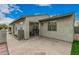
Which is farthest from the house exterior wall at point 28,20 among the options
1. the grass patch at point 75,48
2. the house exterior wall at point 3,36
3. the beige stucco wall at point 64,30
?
the grass patch at point 75,48

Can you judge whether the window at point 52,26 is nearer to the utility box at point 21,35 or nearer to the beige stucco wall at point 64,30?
the beige stucco wall at point 64,30

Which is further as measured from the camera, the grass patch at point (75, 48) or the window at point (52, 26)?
the window at point (52, 26)

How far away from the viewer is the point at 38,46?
12.3 feet

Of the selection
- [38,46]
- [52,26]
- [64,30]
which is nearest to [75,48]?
[64,30]

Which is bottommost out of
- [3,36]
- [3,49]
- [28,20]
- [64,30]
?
[3,49]

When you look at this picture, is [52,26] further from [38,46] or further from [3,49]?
[3,49]

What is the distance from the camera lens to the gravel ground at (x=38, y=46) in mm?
3678

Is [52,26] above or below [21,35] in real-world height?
above

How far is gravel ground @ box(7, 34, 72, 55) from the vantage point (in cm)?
368

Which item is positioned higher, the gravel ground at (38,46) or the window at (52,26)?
the window at (52,26)

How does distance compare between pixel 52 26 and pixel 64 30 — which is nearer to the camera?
pixel 64 30

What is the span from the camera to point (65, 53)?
3674 millimetres
